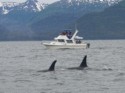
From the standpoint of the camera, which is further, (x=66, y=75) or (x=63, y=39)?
(x=63, y=39)

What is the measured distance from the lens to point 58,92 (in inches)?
1721

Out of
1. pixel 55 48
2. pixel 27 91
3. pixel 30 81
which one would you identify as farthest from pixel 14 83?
pixel 55 48

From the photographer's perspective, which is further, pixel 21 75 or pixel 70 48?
pixel 70 48

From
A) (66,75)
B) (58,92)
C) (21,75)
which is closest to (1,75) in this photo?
(21,75)

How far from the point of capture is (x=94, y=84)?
48688 millimetres

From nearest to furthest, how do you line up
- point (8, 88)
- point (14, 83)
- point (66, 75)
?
point (8, 88)
point (14, 83)
point (66, 75)

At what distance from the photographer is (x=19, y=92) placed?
43.8 metres

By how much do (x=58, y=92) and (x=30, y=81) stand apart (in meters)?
8.08

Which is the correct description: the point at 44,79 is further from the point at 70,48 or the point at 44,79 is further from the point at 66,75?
the point at 70,48

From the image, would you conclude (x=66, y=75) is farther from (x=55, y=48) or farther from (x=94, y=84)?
(x=55, y=48)

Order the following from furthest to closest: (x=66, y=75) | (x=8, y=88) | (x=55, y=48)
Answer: (x=55, y=48), (x=66, y=75), (x=8, y=88)

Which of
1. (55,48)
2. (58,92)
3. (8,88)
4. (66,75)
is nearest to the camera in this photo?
(58,92)

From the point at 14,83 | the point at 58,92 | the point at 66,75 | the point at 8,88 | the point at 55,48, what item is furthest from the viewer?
the point at 55,48

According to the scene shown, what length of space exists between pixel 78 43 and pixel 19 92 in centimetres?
11701
